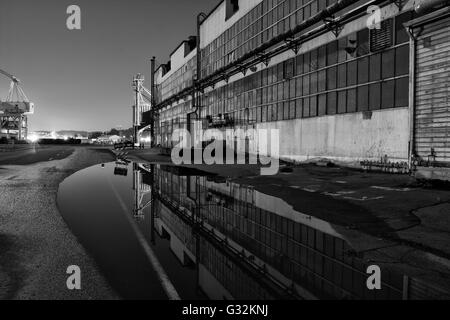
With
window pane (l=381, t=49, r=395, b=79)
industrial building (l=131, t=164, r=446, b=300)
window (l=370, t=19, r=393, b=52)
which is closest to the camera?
industrial building (l=131, t=164, r=446, b=300)

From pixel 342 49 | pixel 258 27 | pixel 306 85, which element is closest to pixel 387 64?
pixel 342 49

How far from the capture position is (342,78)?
22516mm

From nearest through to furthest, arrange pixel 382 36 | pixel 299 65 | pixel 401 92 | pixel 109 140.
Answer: pixel 401 92 → pixel 382 36 → pixel 299 65 → pixel 109 140

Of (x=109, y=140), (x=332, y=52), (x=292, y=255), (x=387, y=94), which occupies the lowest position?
(x=292, y=255)

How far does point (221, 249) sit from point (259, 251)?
1.98 feet

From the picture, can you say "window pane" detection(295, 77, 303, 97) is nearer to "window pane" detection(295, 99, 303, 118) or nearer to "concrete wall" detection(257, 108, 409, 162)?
"window pane" detection(295, 99, 303, 118)

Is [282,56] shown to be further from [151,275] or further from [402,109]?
[151,275]

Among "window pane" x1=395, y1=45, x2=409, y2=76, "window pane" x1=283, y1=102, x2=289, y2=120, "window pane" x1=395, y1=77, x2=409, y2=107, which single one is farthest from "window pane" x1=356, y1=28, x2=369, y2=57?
"window pane" x1=283, y1=102, x2=289, y2=120

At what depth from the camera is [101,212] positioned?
8453 mm

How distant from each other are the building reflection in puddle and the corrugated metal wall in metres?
9.16

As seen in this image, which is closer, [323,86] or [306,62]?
[323,86]

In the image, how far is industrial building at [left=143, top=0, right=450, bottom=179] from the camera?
15.2 meters

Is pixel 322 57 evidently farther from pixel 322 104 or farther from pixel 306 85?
pixel 322 104

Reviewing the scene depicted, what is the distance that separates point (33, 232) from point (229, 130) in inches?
1267
